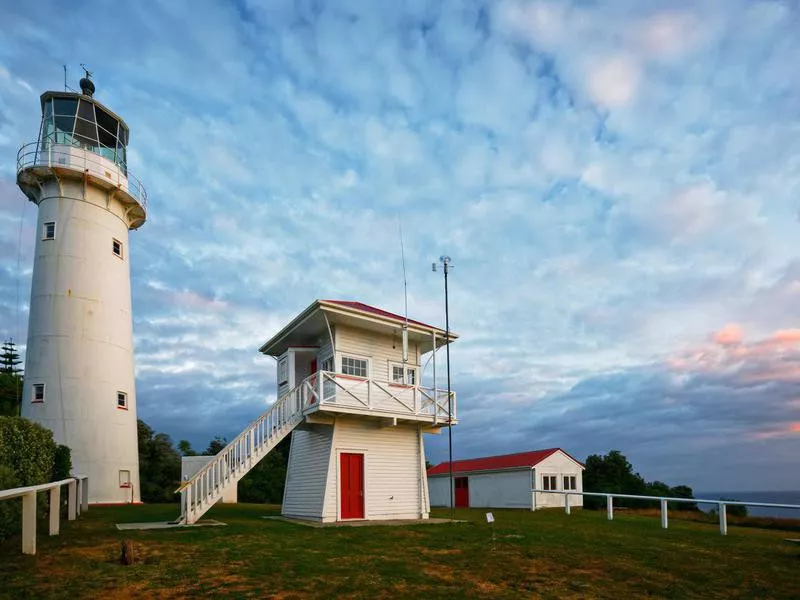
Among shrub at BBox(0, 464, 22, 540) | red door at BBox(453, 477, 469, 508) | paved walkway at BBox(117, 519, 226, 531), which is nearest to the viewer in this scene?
shrub at BBox(0, 464, 22, 540)

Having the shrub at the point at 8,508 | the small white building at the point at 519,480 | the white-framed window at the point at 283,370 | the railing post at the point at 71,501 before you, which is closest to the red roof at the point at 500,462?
the small white building at the point at 519,480

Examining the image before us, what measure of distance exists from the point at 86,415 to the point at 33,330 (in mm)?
4131

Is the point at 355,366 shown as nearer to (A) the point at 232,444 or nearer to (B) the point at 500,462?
(A) the point at 232,444

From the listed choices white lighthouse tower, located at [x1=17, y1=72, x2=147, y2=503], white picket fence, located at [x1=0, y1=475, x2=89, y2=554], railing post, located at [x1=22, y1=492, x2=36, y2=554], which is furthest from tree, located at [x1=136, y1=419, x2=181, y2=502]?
railing post, located at [x1=22, y1=492, x2=36, y2=554]

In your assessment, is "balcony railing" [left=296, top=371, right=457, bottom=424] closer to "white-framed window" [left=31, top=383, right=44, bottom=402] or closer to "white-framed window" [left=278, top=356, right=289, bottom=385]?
"white-framed window" [left=278, top=356, right=289, bottom=385]

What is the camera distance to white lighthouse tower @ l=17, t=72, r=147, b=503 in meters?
23.1

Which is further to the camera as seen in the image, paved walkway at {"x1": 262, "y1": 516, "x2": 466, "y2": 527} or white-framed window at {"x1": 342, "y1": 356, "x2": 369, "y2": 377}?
white-framed window at {"x1": 342, "y1": 356, "x2": 369, "y2": 377}

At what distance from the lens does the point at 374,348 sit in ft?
68.7

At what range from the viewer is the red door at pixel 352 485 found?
19062mm

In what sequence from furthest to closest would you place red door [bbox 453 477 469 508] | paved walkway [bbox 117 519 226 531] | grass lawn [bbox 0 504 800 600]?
red door [bbox 453 477 469 508] → paved walkway [bbox 117 519 226 531] → grass lawn [bbox 0 504 800 600]

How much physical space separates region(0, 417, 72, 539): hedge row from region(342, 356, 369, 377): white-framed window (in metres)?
8.83

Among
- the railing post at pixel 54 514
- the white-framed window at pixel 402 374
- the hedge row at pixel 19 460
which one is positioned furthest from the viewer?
the white-framed window at pixel 402 374

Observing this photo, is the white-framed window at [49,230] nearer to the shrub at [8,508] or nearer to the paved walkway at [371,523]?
the paved walkway at [371,523]

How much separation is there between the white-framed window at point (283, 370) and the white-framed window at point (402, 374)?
384cm
